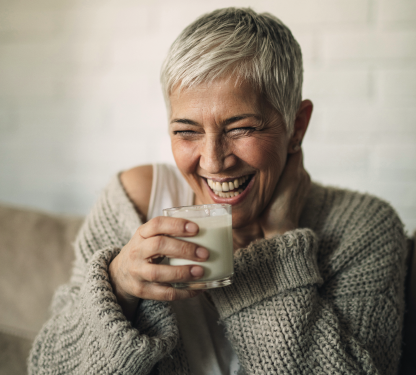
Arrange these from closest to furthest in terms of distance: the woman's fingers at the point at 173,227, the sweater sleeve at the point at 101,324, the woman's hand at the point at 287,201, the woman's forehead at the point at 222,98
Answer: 1. the woman's fingers at the point at 173,227
2. the sweater sleeve at the point at 101,324
3. the woman's forehead at the point at 222,98
4. the woman's hand at the point at 287,201

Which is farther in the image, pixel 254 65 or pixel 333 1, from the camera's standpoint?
pixel 333 1

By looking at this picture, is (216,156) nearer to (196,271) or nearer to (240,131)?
(240,131)

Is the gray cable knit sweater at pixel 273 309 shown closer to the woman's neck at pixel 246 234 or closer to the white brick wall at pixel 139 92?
the woman's neck at pixel 246 234

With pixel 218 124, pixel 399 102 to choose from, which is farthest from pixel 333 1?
pixel 218 124

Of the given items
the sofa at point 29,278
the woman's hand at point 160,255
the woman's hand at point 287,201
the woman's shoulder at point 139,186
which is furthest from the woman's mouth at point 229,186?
the sofa at point 29,278

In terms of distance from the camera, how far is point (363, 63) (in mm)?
2008

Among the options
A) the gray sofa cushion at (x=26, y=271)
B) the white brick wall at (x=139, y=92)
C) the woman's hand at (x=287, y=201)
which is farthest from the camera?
the white brick wall at (x=139, y=92)

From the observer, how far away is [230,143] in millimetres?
1141

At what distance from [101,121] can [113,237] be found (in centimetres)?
121

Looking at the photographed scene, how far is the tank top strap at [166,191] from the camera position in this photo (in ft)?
4.57

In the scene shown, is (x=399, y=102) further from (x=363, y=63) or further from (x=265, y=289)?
(x=265, y=289)

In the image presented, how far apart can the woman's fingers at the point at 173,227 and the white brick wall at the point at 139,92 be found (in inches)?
57.3

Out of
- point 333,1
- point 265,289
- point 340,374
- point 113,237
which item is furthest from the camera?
point 333,1

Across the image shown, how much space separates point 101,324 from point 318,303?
62 centimetres
